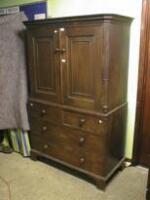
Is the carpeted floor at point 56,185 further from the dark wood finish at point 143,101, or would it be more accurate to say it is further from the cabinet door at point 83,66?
the cabinet door at point 83,66

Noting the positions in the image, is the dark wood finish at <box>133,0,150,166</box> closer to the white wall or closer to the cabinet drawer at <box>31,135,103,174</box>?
the white wall

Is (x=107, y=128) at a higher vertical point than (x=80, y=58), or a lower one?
lower

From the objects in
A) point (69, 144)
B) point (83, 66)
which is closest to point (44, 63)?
point (83, 66)

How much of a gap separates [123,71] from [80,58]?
0.47 meters

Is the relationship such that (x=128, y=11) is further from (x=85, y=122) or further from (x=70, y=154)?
(x=70, y=154)

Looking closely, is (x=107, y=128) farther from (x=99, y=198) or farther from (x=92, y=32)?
(x=92, y=32)

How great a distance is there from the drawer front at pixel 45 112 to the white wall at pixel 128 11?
0.78m

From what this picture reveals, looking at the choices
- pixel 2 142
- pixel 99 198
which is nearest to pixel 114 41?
pixel 99 198

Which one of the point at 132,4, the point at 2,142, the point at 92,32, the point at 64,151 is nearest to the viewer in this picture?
the point at 92,32

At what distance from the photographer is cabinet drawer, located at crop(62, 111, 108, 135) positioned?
6.42ft

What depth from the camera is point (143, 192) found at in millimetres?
2074

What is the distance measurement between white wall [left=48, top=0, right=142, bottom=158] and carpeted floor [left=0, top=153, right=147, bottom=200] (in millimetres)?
338

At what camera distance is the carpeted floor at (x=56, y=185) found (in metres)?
2.04

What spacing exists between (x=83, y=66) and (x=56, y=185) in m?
1.19
